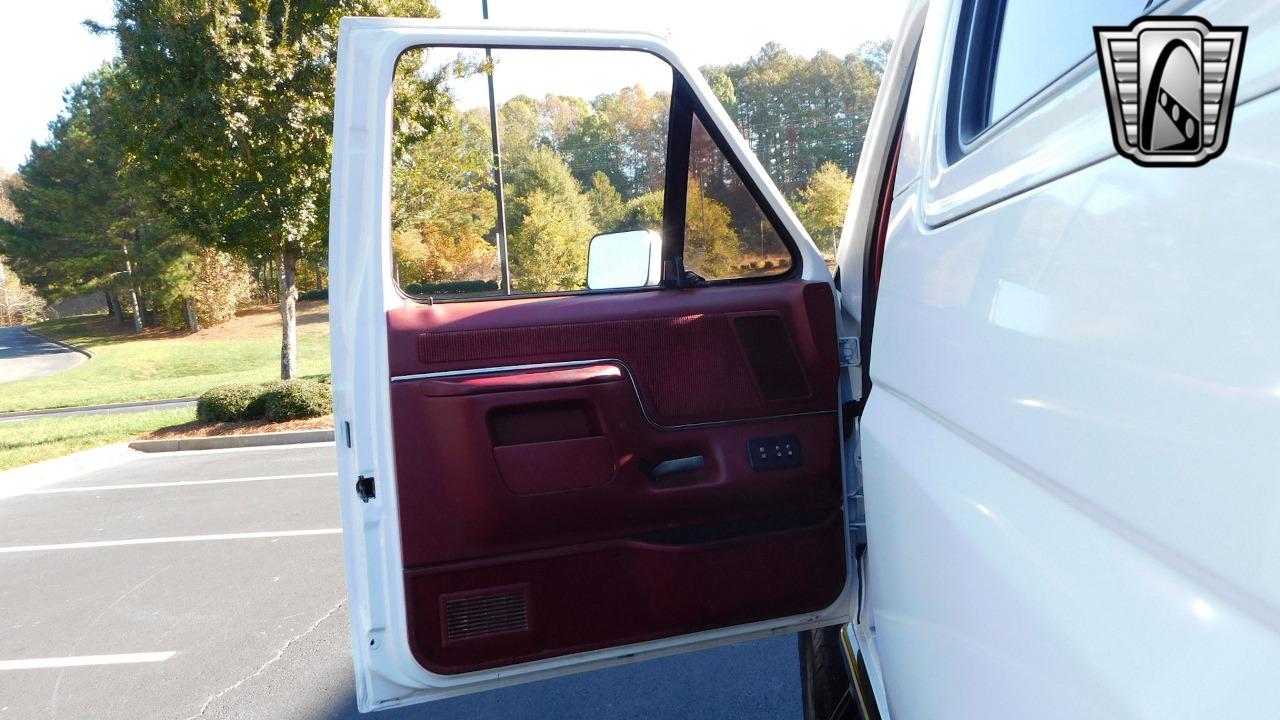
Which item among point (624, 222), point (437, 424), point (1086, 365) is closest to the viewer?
point (1086, 365)

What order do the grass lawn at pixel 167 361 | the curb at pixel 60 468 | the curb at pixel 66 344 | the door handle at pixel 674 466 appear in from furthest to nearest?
1. the curb at pixel 66 344
2. the grass lawn at pixel 167 361
3. the curb at pixel 60 468
4. the door handle at pixel 674 466

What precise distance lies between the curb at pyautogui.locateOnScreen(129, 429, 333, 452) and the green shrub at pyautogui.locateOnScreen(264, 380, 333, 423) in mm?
525

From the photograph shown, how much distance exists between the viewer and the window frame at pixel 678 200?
91.0 inches

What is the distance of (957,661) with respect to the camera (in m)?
1.18

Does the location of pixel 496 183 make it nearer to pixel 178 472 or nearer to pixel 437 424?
pixel 437 424

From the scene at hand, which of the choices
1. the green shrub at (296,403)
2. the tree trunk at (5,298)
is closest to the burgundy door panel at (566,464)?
the green shrub at (296,403)

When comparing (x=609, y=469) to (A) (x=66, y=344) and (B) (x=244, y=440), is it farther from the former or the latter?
(A) (x=66, y=344)

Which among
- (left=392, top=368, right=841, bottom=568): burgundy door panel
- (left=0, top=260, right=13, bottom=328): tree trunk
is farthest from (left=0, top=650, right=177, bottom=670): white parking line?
(left=0, top=260, right=13, bottom=328): tree trunk

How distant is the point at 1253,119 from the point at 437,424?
179 cm

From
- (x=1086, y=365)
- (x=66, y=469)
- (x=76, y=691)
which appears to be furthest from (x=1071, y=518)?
(x=66, y=469)

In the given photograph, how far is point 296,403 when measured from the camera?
12.0 meters

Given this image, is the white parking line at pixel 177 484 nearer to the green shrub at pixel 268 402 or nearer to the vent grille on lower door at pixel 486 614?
the green shrub at pixel 268 402

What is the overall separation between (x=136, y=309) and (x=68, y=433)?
3606cm

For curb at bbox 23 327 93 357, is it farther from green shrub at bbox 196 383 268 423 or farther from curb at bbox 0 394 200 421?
green shrub at bbox 196 383 268 423
